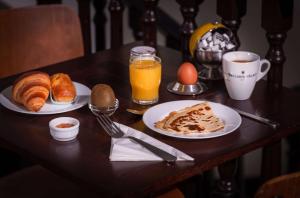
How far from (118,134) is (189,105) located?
0.71 ft

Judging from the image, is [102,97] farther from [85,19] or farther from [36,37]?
[85,19]

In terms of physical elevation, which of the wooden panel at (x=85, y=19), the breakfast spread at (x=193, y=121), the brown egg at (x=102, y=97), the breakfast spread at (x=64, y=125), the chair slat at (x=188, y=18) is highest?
the chair slat at (x=188, y=18)

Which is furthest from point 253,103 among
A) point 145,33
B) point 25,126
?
point 145,33

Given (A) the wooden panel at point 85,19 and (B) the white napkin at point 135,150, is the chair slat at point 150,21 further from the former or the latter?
(B) the white napkin at point 135,150

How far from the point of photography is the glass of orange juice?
5.39ft

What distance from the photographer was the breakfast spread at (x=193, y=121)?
1483 mm

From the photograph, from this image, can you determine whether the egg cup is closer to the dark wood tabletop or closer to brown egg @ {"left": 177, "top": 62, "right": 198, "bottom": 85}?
the dark wood tabletop

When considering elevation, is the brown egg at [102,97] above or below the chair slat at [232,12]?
below

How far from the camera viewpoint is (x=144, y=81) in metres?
1.64

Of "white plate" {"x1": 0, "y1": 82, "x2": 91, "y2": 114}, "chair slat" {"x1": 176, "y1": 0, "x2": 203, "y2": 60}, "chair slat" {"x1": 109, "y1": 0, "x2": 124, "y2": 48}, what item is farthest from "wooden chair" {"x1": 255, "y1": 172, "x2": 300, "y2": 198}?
"chair slat" {"x1": 109, "y1": 0, "x2": 124, "y2": 48}

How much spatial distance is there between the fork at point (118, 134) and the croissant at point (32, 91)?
0.14 m

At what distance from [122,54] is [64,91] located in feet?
1.42

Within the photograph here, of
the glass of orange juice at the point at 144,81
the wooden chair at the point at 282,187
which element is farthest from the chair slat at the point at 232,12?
the wooden chair at the point at 282,187

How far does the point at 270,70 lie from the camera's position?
181 centimetres
